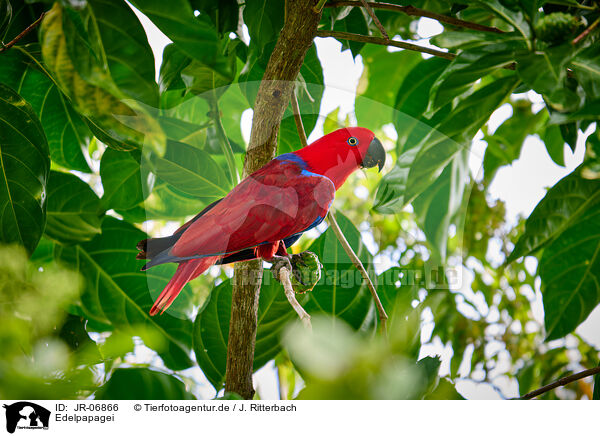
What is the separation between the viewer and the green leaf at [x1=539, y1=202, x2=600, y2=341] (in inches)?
20.5

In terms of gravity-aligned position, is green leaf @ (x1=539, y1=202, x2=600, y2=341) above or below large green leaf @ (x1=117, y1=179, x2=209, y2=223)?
below

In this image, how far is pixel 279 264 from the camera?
45 centimetres

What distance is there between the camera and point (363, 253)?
0.48 meters

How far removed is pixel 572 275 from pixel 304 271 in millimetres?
322

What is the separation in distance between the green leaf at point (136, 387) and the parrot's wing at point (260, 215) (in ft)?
0.39

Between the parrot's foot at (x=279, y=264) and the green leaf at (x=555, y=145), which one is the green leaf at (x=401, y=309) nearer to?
the parrot's foot at (x=279, y=264)

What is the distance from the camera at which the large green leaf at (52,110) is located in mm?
522

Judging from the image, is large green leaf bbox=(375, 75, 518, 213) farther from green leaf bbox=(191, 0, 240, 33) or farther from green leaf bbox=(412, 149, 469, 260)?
green leaf bbox=(191, 0, 240, 33)

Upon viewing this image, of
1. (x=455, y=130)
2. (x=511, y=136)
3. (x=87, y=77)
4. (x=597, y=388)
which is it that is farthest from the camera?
(x=511, y=136)

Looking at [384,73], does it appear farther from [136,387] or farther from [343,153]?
[136,387]

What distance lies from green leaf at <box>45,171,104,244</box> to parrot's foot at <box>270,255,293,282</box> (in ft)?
0.75

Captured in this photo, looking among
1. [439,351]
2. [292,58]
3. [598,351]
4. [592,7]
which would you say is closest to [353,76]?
[292,58]
